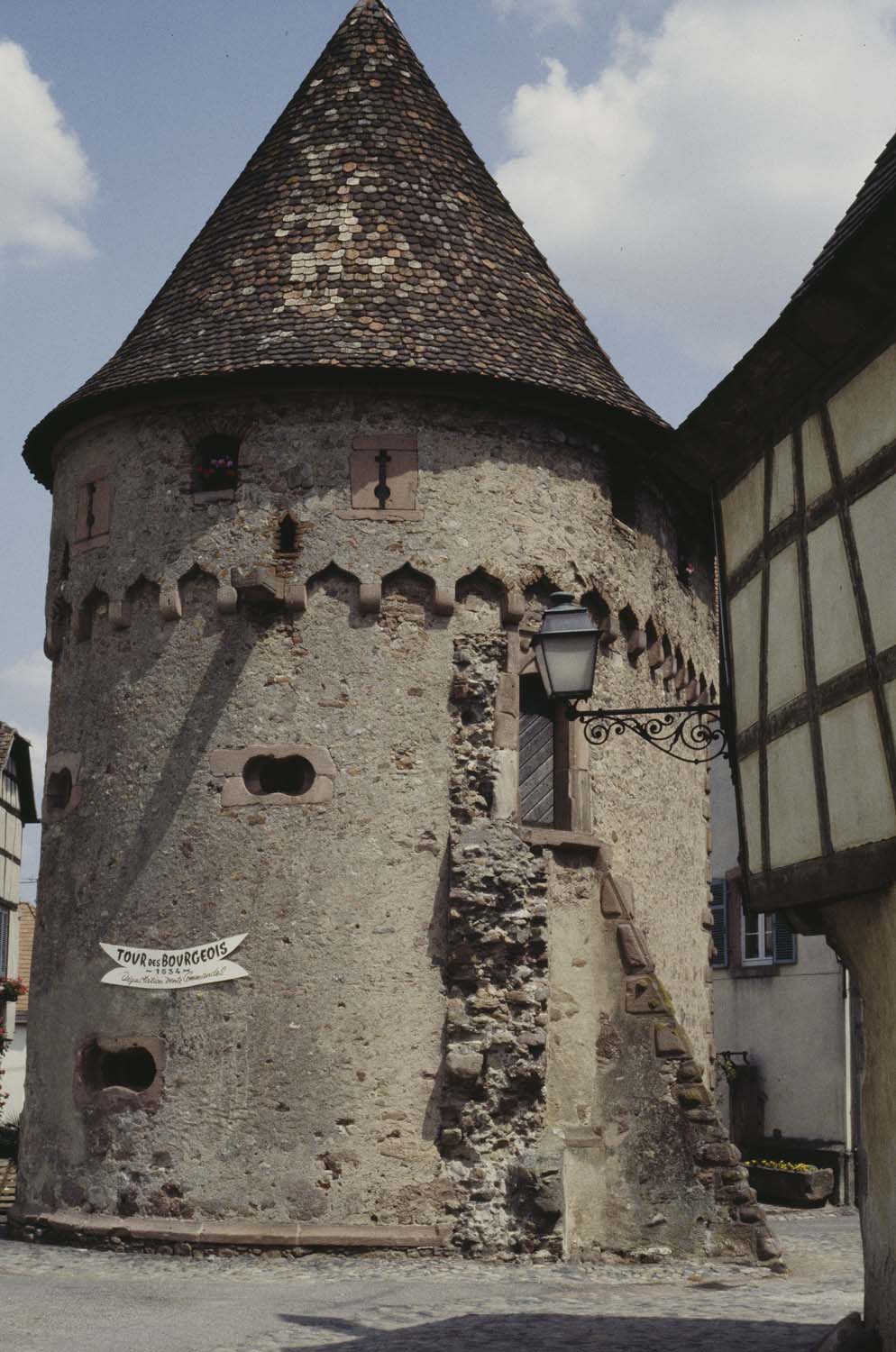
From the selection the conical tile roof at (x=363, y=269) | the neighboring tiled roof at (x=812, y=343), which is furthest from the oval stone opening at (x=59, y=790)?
the neighboring tiled roof at (x=812, y=343)

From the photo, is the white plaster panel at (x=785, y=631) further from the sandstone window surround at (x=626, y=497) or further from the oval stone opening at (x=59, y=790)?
the oval stone opening at (x=59, y=790)

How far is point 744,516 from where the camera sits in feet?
32.4

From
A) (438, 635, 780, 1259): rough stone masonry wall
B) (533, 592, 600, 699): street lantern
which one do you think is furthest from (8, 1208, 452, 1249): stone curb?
(533, 592, 600, 699): street lantern

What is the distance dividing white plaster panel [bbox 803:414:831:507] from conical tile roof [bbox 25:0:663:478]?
18.5 feet

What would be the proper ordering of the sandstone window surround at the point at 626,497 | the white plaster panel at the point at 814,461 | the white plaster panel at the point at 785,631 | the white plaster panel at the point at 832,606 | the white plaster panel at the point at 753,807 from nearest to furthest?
the white plaster panel at the point at 832,606
the white plaster panel at the point at 814,461
the white plaster panel at the point at 785,631
the white plaster panel at the point at 753,807
the sandstone window surround at the point at 626,497

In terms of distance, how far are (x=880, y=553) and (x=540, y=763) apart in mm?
6758

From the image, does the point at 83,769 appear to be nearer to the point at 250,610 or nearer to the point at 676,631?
the point at 250,610

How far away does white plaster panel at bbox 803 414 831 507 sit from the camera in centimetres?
870

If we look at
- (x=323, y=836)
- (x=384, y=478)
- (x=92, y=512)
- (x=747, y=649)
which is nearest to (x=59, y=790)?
(x=92, y=512)

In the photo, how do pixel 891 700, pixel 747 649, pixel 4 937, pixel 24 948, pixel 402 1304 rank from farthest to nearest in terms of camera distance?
pixel 24 948, pixel 4 937, pixel 402 1304, pixel 747 649, pixel 891 700

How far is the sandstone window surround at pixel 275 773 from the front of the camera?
13719 millimetres

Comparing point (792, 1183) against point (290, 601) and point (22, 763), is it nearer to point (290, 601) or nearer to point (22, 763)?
point (290, 601)

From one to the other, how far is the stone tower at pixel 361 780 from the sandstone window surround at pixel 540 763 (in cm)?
4

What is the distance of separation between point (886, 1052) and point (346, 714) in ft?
21.2
